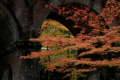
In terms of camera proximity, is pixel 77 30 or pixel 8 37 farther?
pixel 77 30

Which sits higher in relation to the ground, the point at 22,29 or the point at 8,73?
the point at 22,29

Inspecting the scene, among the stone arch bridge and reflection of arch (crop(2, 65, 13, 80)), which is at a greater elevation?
the stone arch bridge

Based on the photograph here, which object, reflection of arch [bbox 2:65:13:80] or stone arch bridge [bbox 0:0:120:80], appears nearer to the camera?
stone arch bridge [bbox 0:0:120:80]

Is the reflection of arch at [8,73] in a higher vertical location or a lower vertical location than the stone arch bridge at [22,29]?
lower

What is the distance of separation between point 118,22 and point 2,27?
7353 millimetres

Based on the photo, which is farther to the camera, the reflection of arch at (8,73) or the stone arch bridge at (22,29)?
the reflection of arch at (8,73)

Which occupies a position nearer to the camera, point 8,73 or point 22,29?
point 22,29

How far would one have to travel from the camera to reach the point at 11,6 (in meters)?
9.62

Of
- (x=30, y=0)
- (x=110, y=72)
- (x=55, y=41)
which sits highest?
(x=30, y=0)

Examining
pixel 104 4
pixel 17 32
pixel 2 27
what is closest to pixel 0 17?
pixel 2 27

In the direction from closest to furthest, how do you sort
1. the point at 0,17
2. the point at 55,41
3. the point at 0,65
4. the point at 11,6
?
the point at 55,41 < the point at 11,6 < the point at 0,17 < the point at 0,65

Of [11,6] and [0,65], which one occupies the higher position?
[11,6]

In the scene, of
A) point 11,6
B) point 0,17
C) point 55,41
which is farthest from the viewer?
point 0,17

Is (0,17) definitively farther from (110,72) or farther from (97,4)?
(110,72)
